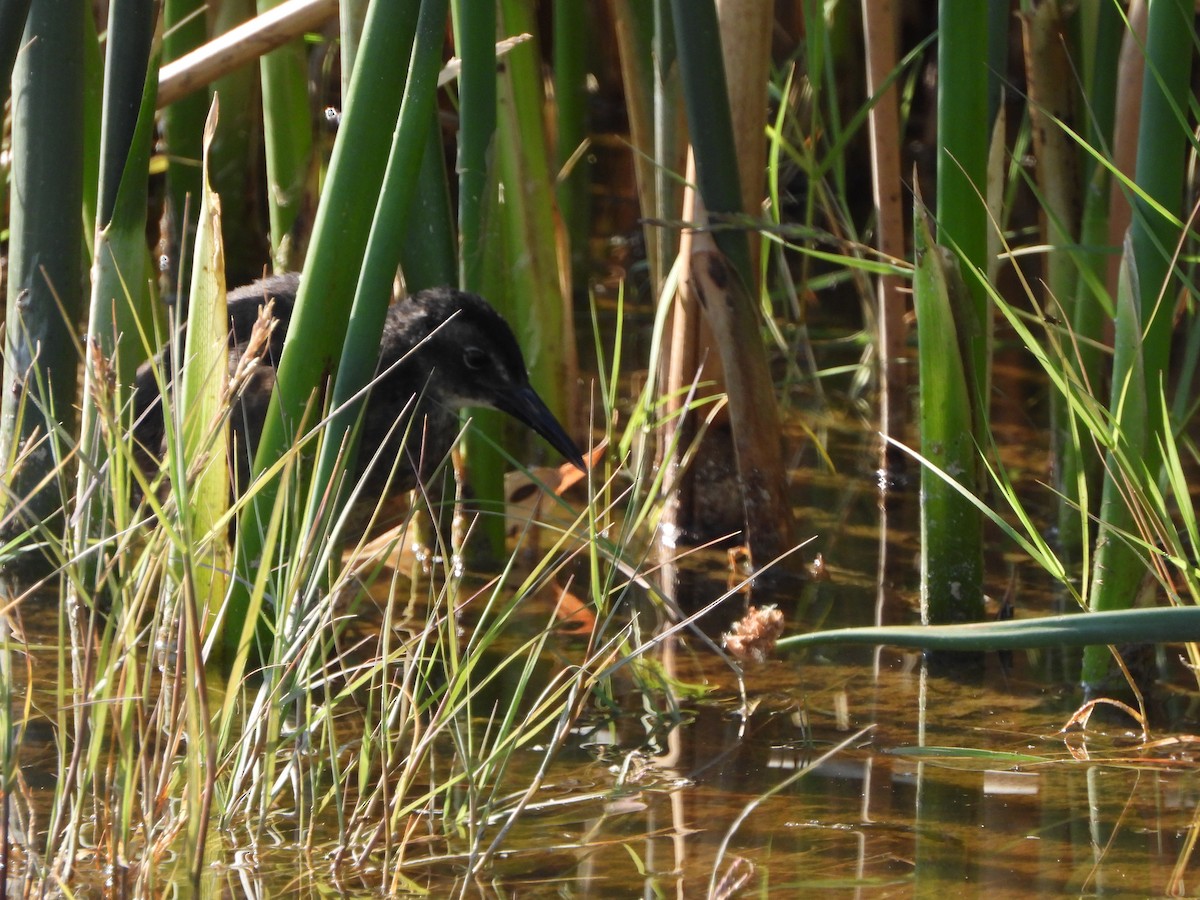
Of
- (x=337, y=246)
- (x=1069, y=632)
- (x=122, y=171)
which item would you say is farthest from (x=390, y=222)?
(x=1069, y=632)

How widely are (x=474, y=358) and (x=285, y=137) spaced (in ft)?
2.06

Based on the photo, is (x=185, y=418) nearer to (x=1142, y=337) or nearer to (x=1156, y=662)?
(x=1142, y=337)

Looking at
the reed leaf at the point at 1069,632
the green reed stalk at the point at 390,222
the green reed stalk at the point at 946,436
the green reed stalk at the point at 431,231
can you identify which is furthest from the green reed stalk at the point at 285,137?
the reed leaf at the point at 1069,632

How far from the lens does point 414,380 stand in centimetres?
357

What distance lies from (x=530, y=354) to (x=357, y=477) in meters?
0.59

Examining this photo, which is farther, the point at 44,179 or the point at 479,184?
the point at 479,184

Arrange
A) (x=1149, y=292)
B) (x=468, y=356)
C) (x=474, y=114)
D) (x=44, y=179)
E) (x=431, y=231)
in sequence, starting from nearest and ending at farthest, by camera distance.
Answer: (x=1149, y=292)
(x=44, y=179)
(x=474, y=114)
(x=431, y=231)
(x=468, y=356)

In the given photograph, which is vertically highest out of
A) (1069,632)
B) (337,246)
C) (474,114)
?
(474,114)

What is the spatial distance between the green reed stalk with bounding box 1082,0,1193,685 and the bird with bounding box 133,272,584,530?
120cm

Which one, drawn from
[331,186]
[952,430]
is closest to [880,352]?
[952,430]

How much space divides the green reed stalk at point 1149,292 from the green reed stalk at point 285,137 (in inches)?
67.1

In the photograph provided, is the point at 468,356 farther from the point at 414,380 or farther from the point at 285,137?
the point at 285,137

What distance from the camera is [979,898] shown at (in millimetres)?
2074

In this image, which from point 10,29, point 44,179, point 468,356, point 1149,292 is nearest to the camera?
point 10,29
